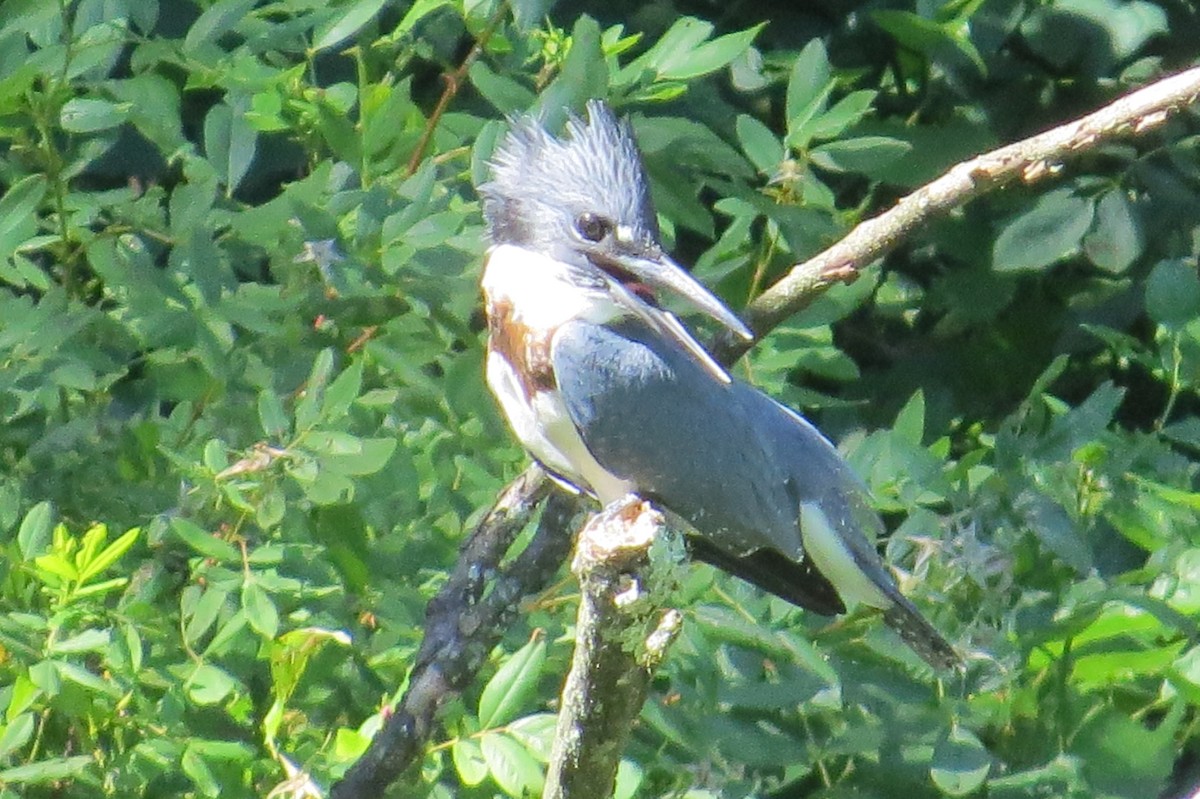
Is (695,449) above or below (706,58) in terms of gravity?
below

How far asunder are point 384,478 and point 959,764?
768 millimetres

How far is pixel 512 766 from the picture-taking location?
183cm

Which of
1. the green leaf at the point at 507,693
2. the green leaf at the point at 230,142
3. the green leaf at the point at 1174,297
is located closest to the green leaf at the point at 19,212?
the green leaf at the point at 230,142

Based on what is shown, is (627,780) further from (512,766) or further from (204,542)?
(204,542)

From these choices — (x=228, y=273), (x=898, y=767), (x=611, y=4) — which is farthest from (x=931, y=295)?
(x=228, y=273)

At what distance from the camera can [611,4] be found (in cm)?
309

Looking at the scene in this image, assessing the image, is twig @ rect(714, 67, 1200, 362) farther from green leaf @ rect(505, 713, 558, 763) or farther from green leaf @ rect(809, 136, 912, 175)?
green leaf @ rect(505, 713, 558, 763)

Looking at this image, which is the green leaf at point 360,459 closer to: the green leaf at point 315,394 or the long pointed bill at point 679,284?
the green leaf at point 315,394

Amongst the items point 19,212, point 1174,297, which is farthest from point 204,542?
point 1174,297

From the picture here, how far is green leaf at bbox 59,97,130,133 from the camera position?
2023 millimetres

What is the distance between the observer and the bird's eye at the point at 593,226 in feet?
7.60

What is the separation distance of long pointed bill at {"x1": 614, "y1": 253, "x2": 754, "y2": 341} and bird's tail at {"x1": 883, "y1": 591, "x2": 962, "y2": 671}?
1.27ft

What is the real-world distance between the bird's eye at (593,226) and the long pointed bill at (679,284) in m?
0.05

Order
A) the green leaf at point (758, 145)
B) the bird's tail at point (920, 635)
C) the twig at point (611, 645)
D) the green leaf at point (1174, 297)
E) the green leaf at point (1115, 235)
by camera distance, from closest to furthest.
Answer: the twig at point (611, 645) → the bird's tail at point (920, 635) → the green leaf at point (758, 145) → the green leaf at point (1174, 297) → the green leaf at point (1115, 235)
